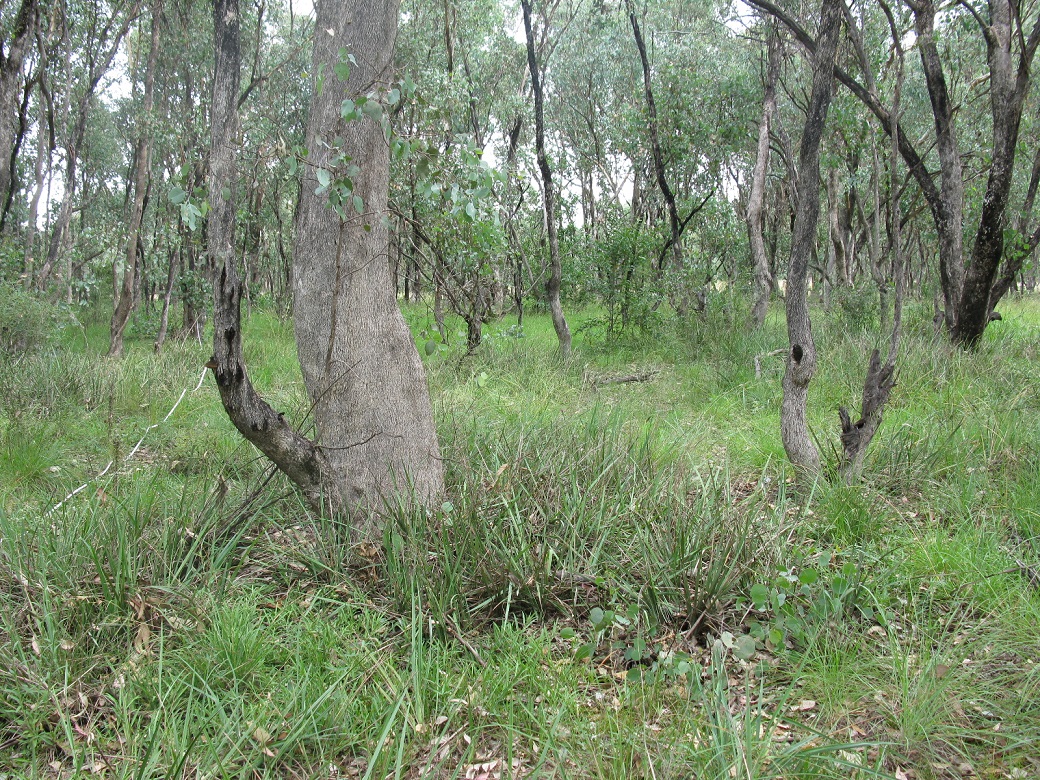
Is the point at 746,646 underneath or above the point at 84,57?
underneath

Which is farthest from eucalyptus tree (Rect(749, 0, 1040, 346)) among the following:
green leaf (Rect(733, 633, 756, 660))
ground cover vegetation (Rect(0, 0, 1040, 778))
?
green leaf (Rect(733, 633, 756, 660))

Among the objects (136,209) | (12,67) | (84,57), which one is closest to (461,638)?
(12,67)

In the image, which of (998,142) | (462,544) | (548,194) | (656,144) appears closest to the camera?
(462,544)

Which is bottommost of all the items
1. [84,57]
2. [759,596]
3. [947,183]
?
[759,596]

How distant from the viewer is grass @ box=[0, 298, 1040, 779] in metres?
2.40

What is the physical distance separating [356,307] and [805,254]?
112 inches

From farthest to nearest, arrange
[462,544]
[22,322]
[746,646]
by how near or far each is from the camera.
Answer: [22,322] < [462,544] < [746,646]

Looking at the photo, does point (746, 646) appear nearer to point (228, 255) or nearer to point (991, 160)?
point (228, 255)

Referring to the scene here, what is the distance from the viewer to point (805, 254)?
450 cm

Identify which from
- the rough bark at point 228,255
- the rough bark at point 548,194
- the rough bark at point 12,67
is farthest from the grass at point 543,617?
the rough bark at point 548,194

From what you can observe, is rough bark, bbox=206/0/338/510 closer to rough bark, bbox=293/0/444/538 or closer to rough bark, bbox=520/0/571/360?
rough bark, bbox=293/0/444/538

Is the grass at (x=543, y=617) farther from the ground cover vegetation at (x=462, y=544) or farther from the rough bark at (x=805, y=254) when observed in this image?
the rough bark at (x=805, y=254)

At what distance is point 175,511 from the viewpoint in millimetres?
3566

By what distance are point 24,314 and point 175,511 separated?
581cm
